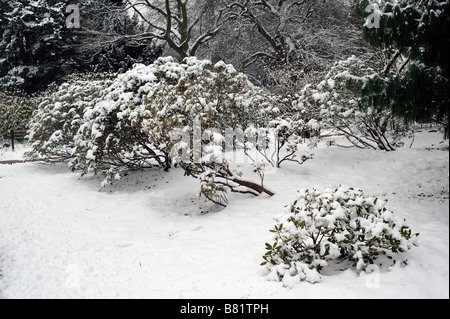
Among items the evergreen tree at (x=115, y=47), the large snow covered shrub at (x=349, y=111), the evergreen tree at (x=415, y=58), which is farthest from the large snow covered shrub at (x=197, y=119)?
the evergreen tree at (x=115, y=47)

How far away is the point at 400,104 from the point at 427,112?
1.11 feet

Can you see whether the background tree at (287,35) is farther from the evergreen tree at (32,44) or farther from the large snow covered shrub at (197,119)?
the evergreen tree at (32,44)

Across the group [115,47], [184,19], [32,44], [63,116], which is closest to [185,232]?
[63,116]

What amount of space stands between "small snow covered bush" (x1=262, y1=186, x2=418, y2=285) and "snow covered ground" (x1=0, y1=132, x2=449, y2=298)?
14 cm

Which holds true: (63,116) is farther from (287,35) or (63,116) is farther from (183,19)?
(287,35)

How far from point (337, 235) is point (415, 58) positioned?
197cm

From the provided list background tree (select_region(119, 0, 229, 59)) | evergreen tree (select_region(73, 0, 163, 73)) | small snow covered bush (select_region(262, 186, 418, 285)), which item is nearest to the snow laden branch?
background tree (select_region(119, 0, 229, 59))

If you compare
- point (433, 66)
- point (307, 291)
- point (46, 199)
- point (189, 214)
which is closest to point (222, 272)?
point (307, 291)

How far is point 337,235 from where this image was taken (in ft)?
9.39

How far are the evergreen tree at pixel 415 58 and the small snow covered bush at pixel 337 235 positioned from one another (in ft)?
3.34

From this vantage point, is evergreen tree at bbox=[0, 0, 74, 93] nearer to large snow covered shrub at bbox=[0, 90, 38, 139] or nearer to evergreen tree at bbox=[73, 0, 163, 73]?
evergreen tree at bbox=[73, 0, 163, 73]

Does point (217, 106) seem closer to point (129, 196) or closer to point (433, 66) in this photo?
point (129, 196)

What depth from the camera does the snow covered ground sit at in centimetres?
262
